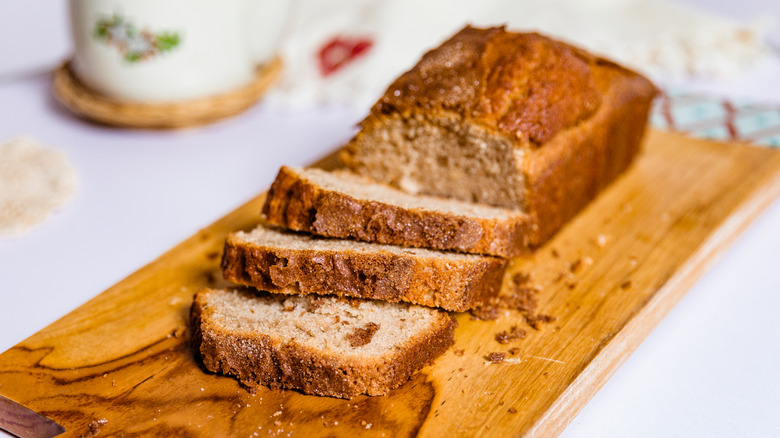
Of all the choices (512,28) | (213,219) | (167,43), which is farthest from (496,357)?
(512,28)

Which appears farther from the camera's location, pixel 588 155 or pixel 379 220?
pixel 588 155

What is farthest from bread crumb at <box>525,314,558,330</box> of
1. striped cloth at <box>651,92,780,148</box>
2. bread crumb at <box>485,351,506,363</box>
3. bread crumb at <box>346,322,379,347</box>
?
striped cloth at <box>651,92,780,148</box>

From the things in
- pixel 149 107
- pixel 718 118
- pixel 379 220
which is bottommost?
pixel 718 118

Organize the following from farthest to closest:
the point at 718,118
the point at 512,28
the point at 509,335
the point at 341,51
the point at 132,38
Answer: the point at 512,28 < the point at 341,51 < the point at 718,118 < the point at 132,38 < the point at 509,335

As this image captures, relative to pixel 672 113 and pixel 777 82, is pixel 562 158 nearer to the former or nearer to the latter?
pixel 672 113

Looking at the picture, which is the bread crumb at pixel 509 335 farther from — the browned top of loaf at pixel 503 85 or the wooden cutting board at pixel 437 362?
the browned top of loaf at pixel 503 85

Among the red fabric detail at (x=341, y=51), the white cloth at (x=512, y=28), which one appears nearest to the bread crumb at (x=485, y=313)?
the white cloth at (x=512, y=28)

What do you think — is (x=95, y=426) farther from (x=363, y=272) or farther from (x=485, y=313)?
(x=485, y=313)
